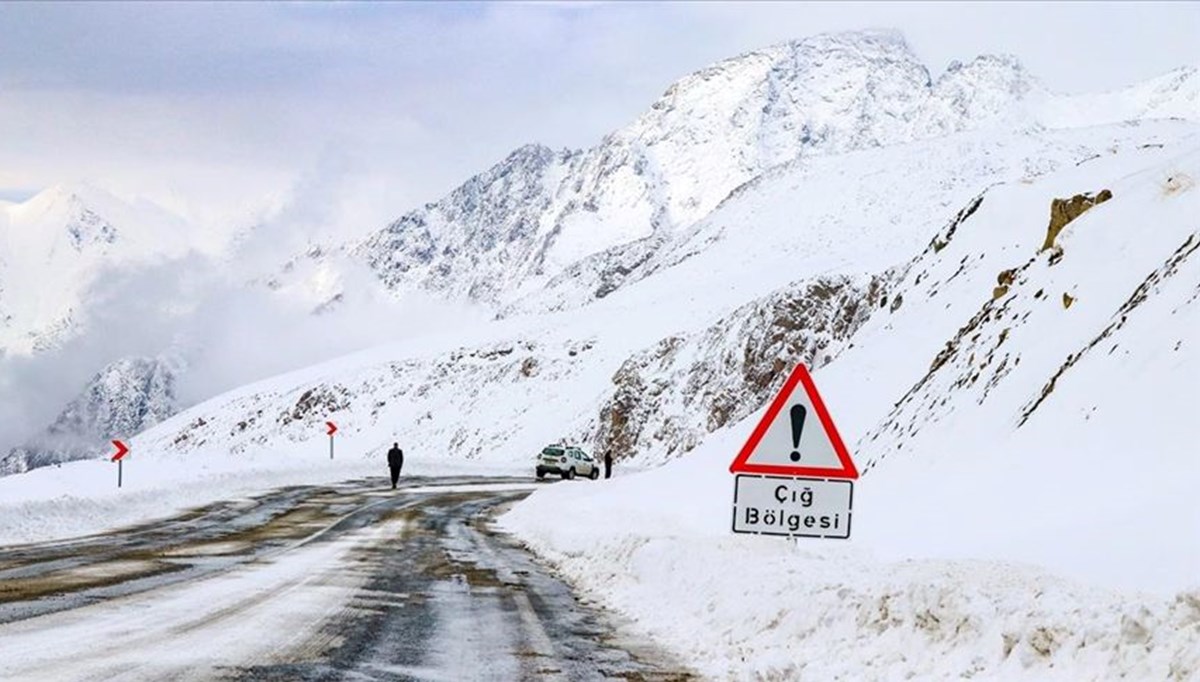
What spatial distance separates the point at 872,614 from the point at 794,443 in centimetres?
242

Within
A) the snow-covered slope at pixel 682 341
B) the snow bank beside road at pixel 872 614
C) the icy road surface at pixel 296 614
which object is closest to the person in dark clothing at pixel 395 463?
the snow-covered slope at pixel 682 341

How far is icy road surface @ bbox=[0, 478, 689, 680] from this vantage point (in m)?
9.19

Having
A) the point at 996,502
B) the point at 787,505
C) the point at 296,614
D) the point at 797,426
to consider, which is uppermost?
the point at 797,426

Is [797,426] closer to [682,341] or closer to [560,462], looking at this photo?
[560,462]

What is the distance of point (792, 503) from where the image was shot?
38.2 feet

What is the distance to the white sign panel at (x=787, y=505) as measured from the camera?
11.6 meters

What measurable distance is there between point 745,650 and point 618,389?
248 ft

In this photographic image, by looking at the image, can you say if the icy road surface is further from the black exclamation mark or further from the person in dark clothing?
the person in dark clothing

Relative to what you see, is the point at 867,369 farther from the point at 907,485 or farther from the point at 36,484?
the point at 36,484

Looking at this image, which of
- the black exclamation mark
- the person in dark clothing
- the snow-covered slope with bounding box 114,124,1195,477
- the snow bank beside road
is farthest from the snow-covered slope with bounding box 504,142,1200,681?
the snow-covered slope with bounding box 114,124,1195,477

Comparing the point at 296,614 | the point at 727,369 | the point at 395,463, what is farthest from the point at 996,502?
the point at 727,369

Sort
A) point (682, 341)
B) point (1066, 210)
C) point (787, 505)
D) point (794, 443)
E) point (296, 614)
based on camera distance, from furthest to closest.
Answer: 1. point (682, 341)
2. point (1066, 210)
3. point (296, 614)
4. point (787, 505)
5. point (794, 443)

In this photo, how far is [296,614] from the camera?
12.0 meters

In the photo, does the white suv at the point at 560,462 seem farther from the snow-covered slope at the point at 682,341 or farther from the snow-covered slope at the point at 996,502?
the snow-covered slope at the point at 996,502
